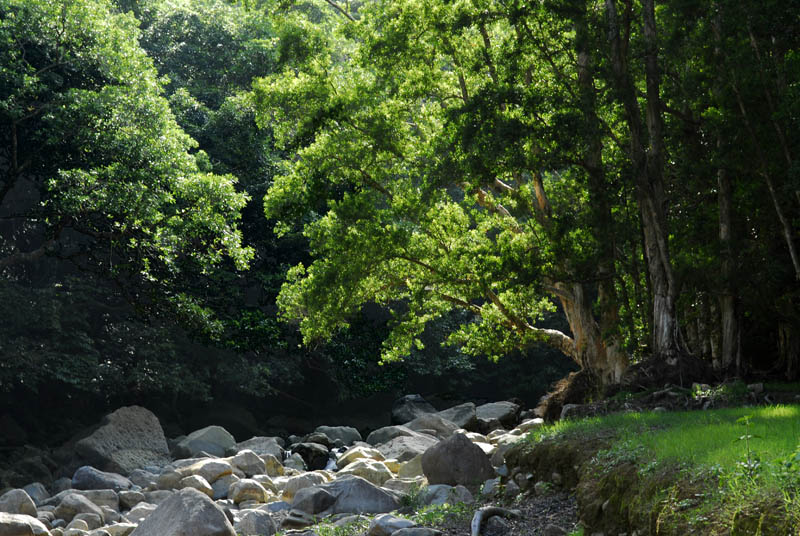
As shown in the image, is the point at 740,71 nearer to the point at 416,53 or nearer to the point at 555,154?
the point at 555,154

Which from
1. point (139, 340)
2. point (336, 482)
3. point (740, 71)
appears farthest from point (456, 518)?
point (139, 340)

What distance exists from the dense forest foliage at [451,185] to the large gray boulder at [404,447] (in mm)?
1984

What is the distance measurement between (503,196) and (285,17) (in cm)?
746

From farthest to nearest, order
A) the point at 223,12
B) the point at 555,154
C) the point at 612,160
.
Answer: the point at 223,12 < the point at 612,160 < the point at 555,154

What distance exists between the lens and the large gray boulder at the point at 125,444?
55.6 ft

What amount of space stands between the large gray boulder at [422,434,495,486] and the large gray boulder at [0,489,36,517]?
6.13 metres

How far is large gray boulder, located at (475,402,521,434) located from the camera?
2083 centimetres

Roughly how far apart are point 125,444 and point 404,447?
656cm

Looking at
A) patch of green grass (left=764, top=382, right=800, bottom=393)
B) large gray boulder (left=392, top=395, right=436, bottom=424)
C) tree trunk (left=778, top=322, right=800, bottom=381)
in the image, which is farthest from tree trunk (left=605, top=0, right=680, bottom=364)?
large gray boulder (left=392, top=395, right=436, bottom=424)

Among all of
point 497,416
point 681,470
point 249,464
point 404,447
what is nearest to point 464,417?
point 497,416

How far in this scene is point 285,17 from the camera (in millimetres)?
18812

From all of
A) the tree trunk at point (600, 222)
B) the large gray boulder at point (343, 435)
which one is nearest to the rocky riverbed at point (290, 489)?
the large gray boulder at point (343, 435)

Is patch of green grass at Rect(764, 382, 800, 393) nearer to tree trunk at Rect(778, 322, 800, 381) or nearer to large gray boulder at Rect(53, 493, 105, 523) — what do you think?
tree trunk at Rect(778, 322, 800, 381)

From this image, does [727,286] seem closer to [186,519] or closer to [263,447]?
[186,519]
